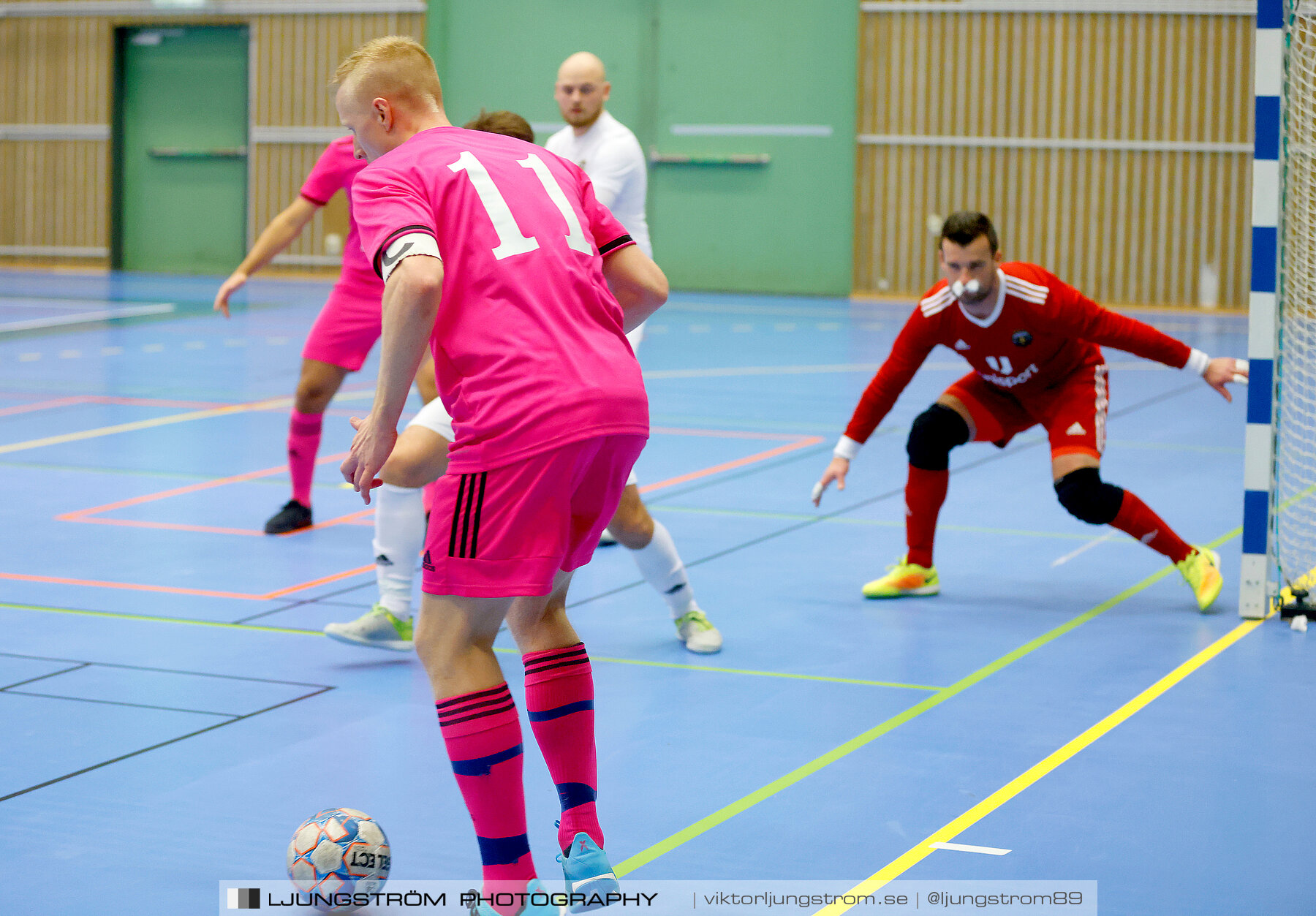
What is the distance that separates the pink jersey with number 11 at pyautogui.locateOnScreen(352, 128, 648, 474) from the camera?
107 inches

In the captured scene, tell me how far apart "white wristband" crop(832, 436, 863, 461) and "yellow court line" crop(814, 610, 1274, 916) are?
138cm

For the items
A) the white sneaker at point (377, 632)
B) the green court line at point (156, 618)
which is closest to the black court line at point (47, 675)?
the green court line at point (156, 618)

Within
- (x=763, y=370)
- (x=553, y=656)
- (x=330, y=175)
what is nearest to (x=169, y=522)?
(x=330, y=175)

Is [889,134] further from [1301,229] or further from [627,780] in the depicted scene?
[627,780]

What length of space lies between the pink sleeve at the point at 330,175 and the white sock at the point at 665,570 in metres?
2.66

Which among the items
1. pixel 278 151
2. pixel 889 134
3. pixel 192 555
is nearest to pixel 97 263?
pixel 278 151

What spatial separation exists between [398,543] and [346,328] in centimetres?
203

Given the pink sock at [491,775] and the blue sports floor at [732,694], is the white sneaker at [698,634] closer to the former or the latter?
the blue sports floor at [732,694]

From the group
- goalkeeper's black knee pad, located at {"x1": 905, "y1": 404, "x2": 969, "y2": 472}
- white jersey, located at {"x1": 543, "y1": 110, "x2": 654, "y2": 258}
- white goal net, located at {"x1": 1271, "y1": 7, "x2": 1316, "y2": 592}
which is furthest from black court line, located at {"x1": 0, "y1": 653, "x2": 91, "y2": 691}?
white goal net, located at {"x1": 1271, "y1": 7, "x2": 1316, "y2": 592}

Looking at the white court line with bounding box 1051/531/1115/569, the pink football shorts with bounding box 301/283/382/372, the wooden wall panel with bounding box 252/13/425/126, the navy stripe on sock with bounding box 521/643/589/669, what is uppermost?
the wooden wall panel with bounding box 252/13/425/126

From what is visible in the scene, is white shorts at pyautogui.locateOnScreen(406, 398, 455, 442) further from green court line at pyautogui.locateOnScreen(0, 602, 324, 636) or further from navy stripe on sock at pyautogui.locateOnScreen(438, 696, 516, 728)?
green court line at pyautogui.locateOnScreen(0, 602, 324, 636)

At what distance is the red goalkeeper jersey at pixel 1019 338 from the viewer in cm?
551

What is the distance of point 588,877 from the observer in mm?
2867

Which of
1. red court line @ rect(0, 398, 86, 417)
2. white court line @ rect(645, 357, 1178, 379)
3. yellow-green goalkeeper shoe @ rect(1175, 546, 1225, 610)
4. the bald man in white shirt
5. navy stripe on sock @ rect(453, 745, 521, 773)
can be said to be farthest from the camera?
white court line @ rect(645, 357, 1178, 379)
